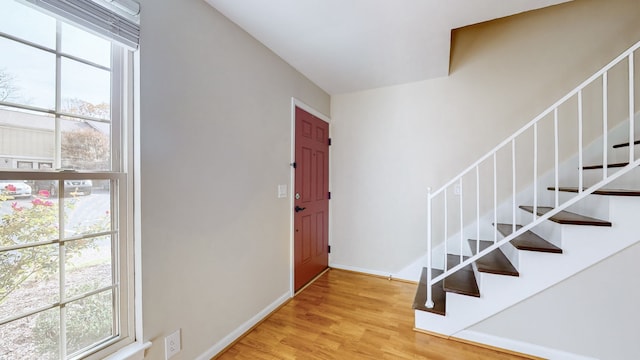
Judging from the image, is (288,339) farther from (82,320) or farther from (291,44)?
(291,44)

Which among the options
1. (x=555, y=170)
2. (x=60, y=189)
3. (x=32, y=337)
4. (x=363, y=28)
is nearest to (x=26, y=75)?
(x=60, y=189)

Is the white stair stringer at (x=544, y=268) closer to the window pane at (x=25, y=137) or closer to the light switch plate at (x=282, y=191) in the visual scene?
the light switch plate at (x=282, y=191)

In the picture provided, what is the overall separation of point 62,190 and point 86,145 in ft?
0.75

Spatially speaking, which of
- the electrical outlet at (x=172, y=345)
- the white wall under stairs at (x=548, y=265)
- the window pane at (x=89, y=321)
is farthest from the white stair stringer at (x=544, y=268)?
the window pane at (x=89, y=321)

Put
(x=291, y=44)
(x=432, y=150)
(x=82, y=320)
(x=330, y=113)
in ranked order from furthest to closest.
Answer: (x=330, y=113) → (x=432, y=150) → (x=291, y=44) → (x=82, y=320)

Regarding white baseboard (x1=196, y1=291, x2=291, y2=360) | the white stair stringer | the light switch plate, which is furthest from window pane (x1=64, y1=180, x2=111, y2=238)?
the white stair stringer

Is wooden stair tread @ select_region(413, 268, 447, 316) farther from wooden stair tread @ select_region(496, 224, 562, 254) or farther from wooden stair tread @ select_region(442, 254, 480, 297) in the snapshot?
wooden stair tread @ select_region(496, 224, 562, 254)

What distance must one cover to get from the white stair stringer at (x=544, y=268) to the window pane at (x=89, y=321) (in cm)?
212

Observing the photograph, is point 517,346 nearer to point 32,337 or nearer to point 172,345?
point 172,345

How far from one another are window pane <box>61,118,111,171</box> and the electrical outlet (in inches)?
40.8

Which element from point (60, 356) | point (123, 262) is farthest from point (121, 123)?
point (60, 356)

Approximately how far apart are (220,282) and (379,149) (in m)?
2.37

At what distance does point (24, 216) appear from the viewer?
981 mm

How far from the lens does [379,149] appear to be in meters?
3.19
